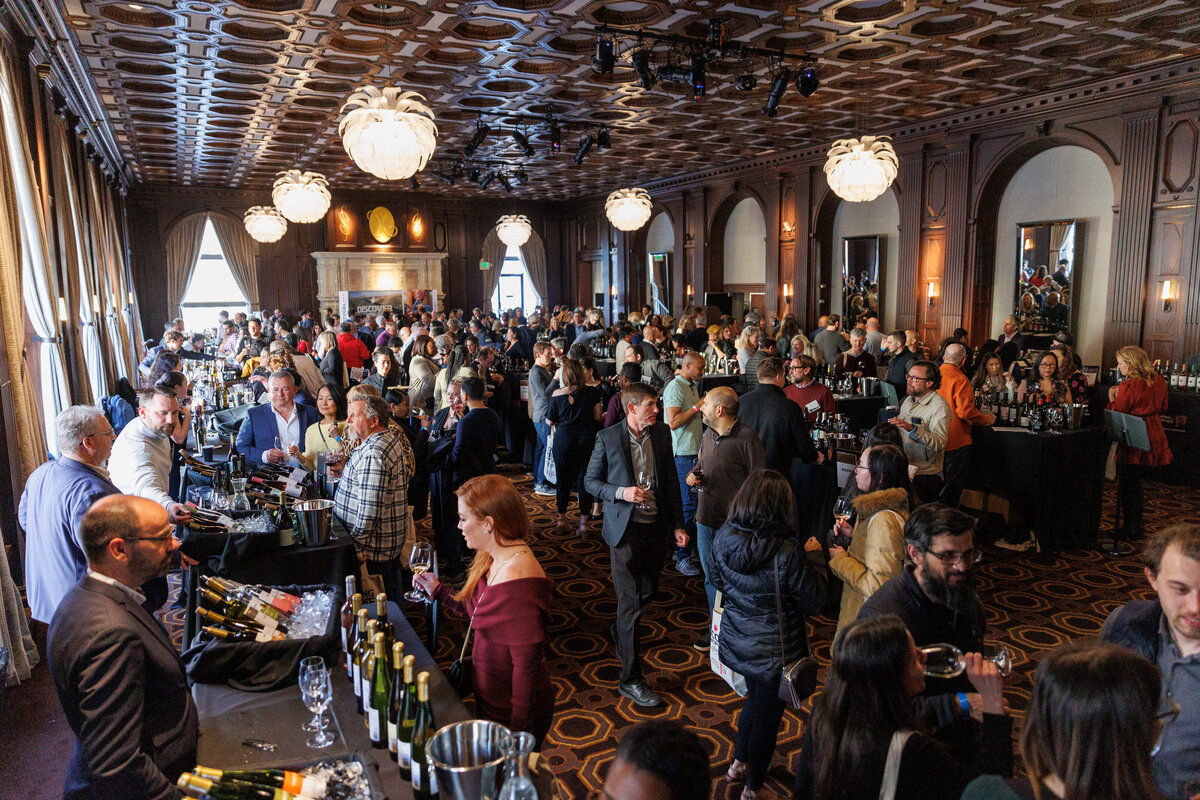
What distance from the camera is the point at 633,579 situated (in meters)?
3.79

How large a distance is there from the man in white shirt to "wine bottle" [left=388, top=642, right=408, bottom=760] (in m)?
2.35

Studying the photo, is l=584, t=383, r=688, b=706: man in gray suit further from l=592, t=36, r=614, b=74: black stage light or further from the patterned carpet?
l=592, t=36, r=614, b=74: black stage light

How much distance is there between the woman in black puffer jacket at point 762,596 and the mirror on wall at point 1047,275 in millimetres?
9437

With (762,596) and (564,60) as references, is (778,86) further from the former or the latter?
(762,596)

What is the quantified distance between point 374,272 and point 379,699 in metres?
18.1

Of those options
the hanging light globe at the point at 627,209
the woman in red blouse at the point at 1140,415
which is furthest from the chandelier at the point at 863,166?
the hanging light globe at the point at 627,209

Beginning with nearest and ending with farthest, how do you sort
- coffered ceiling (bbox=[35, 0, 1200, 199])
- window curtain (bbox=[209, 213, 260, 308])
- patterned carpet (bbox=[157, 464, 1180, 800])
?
patterned carpet (bbox=[157, 464, 1180, 800]) → coffered ceiling (bbox=[35, 0, 1200, 199]) → window curtain (bbox=[209, 213, 260, 308])

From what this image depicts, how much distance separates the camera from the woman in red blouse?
5.85m

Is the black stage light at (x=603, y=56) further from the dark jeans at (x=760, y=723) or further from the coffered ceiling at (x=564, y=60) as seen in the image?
the dark jeans at (x=760, y=723)

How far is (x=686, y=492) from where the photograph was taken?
5.72m

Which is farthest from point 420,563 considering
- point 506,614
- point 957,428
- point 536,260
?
point 536,260

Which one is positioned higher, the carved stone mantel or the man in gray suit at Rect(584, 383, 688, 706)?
the carved stone mantel

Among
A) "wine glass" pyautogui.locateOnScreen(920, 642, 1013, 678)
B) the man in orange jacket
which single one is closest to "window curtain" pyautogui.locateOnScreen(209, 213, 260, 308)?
the man in orange jacket

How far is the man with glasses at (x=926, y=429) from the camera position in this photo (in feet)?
17.2
